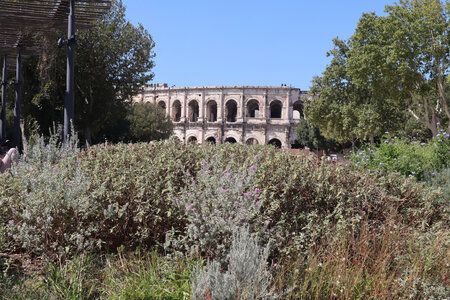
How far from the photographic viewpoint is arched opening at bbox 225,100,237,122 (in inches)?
2464

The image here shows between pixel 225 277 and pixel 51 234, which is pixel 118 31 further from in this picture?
pixel 225 277

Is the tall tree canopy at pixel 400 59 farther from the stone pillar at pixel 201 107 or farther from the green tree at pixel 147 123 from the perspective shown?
the stone pillar at pixel 201 107

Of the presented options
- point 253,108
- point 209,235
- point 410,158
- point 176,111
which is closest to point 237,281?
point 209,235

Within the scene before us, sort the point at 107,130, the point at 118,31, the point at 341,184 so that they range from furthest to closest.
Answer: the point at 107,130 < the point at 118,31 < the point at 341,184

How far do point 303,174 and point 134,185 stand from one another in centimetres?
185

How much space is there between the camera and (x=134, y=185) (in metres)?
4.29

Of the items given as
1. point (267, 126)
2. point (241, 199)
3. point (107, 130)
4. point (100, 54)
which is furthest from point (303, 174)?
point (267, 126)

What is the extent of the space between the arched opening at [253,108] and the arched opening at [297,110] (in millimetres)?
5753

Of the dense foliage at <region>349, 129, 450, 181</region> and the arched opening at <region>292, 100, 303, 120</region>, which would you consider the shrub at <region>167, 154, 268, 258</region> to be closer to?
the dense foliage at <region>349, 129, 450, 181</region>

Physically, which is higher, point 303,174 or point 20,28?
point 20,28

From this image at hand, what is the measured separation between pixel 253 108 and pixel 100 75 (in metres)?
42.9

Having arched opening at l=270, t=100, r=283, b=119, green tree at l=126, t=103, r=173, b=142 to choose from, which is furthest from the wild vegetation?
arched opening at l=270, t=100, r=283, b=119

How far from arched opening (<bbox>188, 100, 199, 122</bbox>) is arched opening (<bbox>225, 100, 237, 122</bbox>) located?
5.39 metres

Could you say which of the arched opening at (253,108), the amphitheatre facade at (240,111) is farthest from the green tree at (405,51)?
the arched opening at (253,108)
